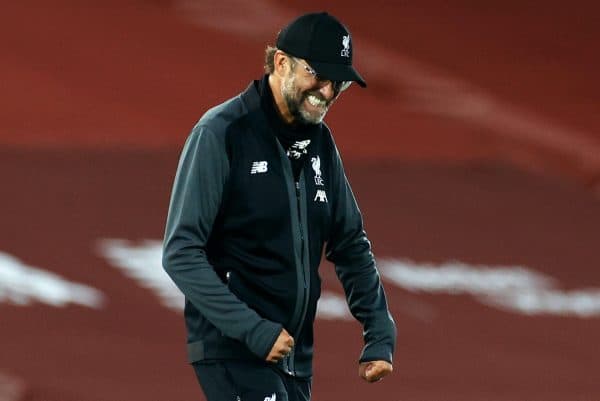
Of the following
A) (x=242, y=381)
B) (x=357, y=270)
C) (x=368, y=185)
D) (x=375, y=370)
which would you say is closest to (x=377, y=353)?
(x=375, y=370)

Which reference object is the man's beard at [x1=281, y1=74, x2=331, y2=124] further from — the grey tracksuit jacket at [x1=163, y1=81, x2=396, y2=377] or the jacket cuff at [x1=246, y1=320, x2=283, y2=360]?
the jacket cuff at [x1=246, y1=320, x2=283, y2=360]

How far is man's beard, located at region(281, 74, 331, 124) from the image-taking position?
113 inches

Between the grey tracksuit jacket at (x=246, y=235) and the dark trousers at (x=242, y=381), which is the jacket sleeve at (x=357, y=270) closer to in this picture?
the grey tracksuit jacket at (x=246, y=235)

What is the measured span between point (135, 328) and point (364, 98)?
2.02m

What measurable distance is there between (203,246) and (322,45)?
0.44 m

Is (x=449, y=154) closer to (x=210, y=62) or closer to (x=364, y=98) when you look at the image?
(x=364, y=98)

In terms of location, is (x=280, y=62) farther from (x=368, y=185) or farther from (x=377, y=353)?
(x=368, y=185)

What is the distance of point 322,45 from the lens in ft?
9.36

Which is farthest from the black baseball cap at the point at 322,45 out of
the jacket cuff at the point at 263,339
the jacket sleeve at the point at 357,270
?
the jacket cuff at the point at 263,339

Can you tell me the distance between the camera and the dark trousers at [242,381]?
290 centimetres

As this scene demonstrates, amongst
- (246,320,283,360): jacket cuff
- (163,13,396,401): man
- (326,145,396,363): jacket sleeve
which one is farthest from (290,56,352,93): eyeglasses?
(246,320,283,360): jacket cuff

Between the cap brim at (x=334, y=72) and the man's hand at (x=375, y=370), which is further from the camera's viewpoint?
the man's hand at (x=375, y=370)

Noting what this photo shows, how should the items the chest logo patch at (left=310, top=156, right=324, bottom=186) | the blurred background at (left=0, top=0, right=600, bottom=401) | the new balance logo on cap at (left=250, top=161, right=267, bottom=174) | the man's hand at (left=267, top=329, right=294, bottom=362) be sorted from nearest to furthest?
the man's hand at (left=267, top=329, right=294, bottom=362) → the new balance logo on cap at (left=250, top=161, right=267, bottom=174) → the chest logo patch at (left=310, top=156, right=324, bottom=186) → the blurred background at (left=0, top=0, right=600, bottom=401)

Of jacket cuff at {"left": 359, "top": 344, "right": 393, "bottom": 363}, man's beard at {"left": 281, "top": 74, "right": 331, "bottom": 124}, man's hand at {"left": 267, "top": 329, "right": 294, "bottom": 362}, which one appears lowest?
jacket cuff at {"left": 359, "top": 344, "right": 393, "bottom": 363}
